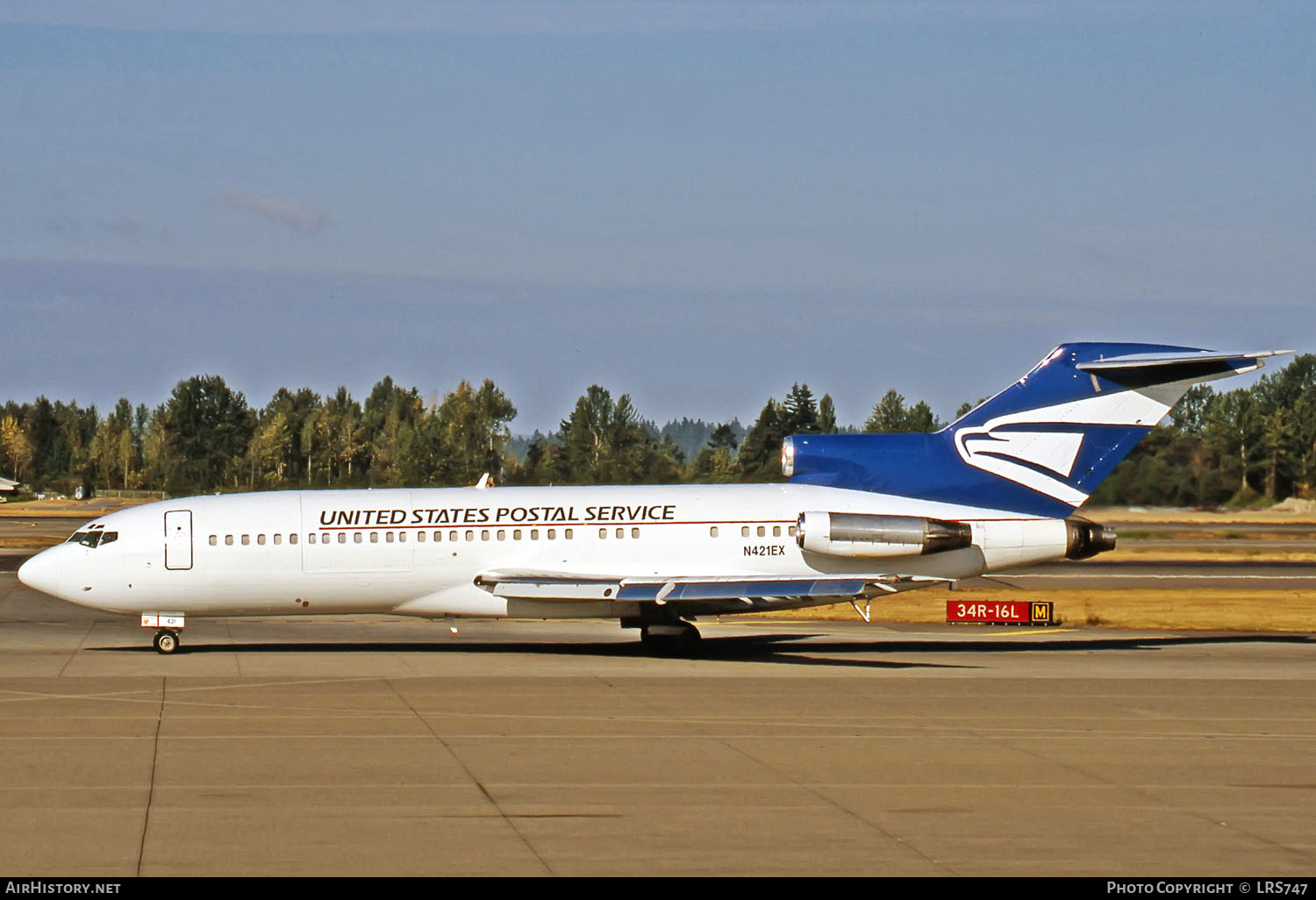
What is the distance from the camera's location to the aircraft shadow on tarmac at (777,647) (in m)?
28.6

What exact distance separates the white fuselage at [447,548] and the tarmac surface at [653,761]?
1.24 meters

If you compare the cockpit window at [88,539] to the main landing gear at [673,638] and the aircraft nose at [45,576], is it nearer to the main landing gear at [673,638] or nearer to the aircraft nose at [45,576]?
the aircraft nose at [45,576]

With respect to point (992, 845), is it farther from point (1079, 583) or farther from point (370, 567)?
point (1079, 583)

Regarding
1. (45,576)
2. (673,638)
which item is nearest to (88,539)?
(45,576)

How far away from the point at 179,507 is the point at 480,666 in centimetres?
758

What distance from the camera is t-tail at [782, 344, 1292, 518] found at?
29.5 metres

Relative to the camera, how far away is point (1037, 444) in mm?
29672

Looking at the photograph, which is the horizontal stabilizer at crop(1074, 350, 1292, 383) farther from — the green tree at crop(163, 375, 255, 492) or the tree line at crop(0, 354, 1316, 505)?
the green tree at crop(163, 375, 255, 492)

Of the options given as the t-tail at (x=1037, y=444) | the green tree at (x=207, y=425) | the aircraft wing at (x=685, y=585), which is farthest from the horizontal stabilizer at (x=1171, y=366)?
the green tree at (x=207, y=425)

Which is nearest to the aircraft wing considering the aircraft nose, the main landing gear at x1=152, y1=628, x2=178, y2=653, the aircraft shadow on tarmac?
the aircraft shadow on tarmac

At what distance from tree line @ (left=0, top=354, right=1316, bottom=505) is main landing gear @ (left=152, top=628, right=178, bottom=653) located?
16106 mm

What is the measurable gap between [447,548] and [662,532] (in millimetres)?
4390

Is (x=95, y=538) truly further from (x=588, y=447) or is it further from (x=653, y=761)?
(x=588, y=447)

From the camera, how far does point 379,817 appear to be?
1318cm
